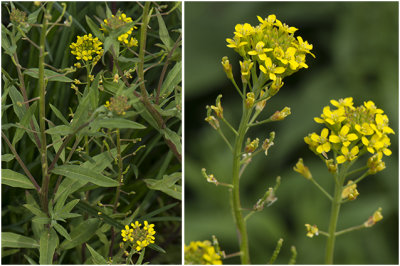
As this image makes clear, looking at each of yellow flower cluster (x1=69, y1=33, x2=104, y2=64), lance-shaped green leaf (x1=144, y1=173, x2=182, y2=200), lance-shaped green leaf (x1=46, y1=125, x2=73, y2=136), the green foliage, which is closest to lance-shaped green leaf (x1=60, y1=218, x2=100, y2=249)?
the green foliage

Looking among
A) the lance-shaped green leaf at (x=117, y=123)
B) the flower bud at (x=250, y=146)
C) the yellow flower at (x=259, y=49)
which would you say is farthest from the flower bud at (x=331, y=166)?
the lance-shaped green leaf at (x=117, y=123)

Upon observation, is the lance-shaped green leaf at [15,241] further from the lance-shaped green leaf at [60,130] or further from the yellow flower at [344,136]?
the yellow flower at [344,136]

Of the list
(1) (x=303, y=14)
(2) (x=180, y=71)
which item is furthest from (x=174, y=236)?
(1) (x=303, y=14)

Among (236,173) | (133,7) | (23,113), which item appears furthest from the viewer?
(133,7)

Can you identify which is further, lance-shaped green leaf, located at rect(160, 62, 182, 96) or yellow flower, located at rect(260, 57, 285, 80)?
lance-shaped green leaf, located at rect(160, 62, 182, 96)

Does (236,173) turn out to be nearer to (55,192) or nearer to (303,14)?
(55,192)

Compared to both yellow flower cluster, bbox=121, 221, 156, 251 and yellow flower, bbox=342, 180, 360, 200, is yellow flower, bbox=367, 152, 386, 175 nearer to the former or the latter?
yellow flower, bbox=342, 180, 360, 200

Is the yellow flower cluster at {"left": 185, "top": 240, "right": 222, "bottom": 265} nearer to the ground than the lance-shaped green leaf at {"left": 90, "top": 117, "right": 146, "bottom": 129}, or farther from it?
nearer to the ground
